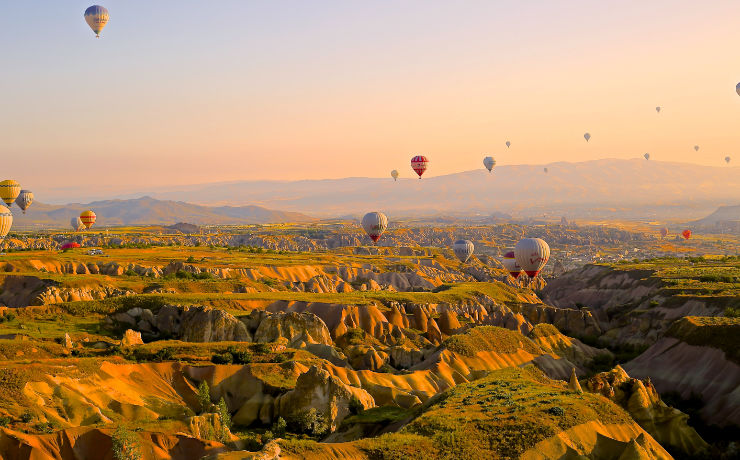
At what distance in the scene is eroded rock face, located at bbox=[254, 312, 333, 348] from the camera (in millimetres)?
76875

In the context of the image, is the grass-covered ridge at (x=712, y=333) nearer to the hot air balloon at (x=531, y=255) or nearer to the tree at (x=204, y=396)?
the hot air balloon at (x=531, y=255)

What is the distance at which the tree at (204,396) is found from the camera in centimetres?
5212

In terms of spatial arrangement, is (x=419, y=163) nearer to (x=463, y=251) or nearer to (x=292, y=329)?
(x=463, y=251)

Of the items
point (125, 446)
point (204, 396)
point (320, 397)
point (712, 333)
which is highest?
point (125, 446)

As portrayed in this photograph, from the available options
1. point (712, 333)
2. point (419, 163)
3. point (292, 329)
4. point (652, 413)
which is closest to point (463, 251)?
point (419, 163)

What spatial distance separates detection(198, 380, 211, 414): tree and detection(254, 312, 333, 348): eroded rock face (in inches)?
814

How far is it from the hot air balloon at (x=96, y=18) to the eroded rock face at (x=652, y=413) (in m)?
96.9

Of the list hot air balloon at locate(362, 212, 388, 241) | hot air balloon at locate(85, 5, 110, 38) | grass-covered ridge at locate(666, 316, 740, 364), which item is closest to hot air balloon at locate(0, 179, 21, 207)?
hot air balloon at locate(85, 5, 110, 38)

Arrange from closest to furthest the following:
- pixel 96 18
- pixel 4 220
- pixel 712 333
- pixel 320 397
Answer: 1. pixel 320 397
2. pixel 712 333
3. pixel 96 18
4. pixel 4 220

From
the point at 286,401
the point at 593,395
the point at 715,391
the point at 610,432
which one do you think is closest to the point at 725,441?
the point at 715,391

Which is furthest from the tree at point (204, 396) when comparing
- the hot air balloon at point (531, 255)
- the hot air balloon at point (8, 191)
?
the hot air balloon at point (8, 191)

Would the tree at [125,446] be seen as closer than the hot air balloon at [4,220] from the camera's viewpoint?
Yes

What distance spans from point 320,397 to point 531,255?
74770 mm

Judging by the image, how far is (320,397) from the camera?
51.5 metres
